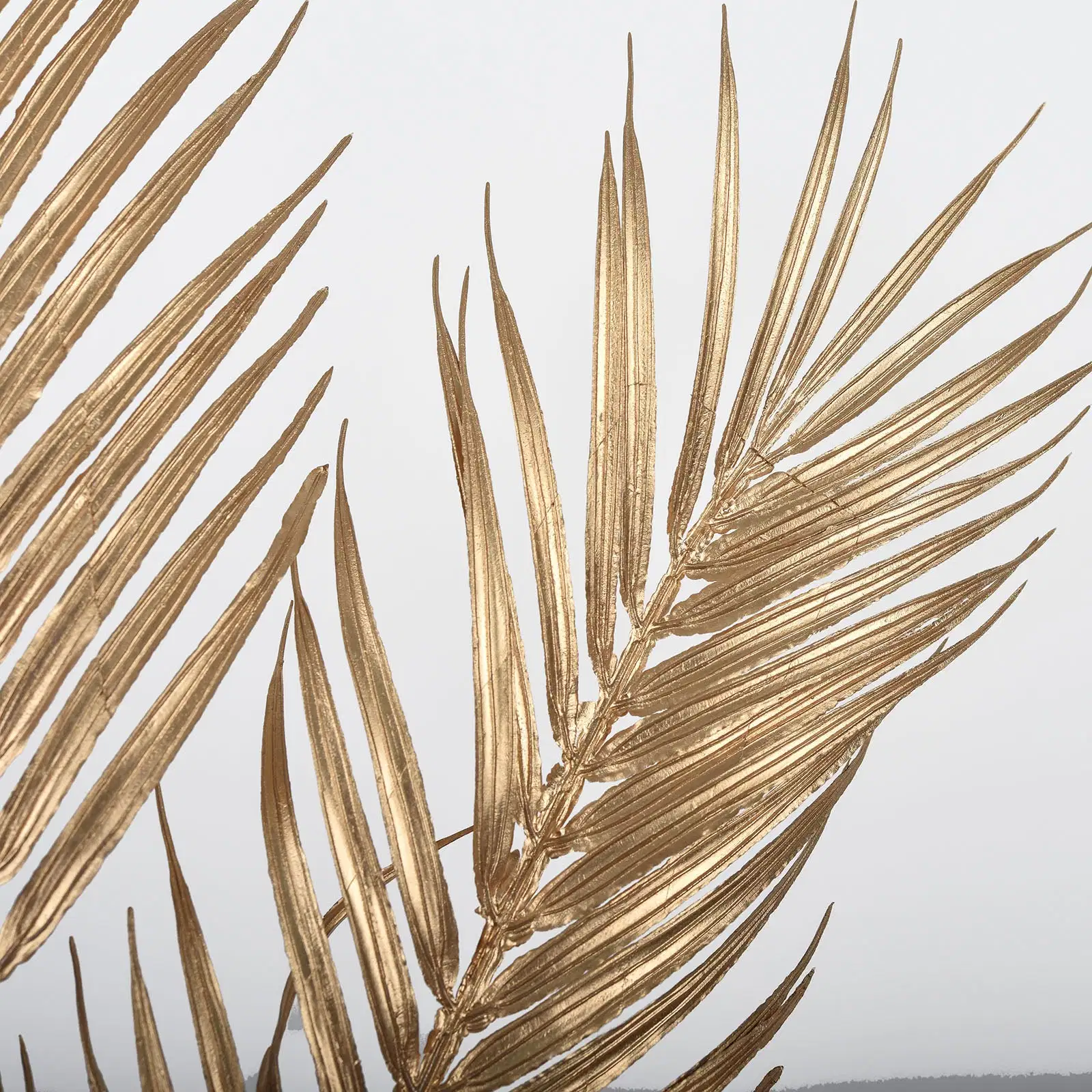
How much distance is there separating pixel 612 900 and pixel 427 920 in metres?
0.07

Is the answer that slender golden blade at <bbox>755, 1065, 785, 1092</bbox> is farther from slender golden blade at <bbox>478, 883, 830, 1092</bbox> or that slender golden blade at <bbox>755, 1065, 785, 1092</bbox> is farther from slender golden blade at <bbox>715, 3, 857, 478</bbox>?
slender golden blade at <bbox>715, 3, 857, 478</bbox>

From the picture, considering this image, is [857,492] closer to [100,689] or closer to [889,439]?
[889,439]

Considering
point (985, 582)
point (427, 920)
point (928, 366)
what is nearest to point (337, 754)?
point (427, 920)

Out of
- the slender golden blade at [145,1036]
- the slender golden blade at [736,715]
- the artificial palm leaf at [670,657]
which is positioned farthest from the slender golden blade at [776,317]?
the slender golden blade at [145,1036]

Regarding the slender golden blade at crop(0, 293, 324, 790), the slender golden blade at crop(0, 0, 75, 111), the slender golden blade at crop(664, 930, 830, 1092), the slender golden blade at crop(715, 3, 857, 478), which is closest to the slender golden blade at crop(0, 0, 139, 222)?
the slender golden blade at crop(0, 0, 75, 111)

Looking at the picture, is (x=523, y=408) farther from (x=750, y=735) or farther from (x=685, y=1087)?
(x=685, y=1087)

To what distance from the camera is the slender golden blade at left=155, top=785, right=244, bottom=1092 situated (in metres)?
0.38

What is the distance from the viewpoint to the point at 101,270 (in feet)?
1.36

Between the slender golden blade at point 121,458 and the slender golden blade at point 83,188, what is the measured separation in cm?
6

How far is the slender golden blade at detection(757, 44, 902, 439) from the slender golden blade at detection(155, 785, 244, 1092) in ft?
1.06

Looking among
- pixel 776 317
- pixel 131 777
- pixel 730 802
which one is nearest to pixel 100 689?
pixel 131 777

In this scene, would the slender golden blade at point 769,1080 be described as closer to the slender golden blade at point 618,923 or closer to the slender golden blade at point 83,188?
the slender golden blade at point 618,923

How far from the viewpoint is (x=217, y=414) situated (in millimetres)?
411

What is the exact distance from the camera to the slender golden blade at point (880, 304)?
1.73 ft
